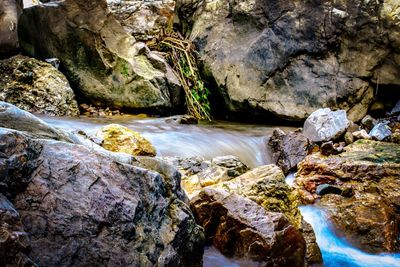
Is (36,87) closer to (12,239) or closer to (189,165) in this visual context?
(189,165)

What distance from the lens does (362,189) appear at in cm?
468

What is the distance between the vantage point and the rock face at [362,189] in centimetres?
391

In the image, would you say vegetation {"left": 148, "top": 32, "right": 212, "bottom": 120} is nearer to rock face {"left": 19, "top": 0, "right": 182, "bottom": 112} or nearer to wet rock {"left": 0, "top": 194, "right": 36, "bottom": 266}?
rock face {"left": 19, "top": 0, "right": 182, "bottom": 112}

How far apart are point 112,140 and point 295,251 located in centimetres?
236

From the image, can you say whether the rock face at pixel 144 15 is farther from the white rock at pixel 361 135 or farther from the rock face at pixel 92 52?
the white rock at pixel 361 135

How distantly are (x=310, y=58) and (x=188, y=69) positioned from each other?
8.64ft

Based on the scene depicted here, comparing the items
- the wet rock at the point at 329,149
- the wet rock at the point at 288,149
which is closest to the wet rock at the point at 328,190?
the wet rock at the point at 288,149

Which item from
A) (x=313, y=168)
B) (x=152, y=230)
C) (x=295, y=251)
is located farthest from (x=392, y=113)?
(x=152, y=230)

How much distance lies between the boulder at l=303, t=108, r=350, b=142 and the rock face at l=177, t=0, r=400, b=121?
85 centimetres

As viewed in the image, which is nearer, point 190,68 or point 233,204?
point 233,204

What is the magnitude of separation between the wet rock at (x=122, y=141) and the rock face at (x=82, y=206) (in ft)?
6.70

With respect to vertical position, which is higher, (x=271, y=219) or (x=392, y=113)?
(x=392, y=113)

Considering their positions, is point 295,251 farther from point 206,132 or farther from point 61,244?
point 206,132

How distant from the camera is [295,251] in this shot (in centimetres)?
297
